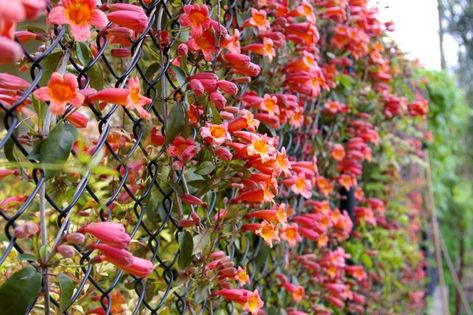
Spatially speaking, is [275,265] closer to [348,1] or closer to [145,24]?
[145,24]

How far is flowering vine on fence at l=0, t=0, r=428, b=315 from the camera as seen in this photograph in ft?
2.55

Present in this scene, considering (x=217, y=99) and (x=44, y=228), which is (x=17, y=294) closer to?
(x=44, y=228)

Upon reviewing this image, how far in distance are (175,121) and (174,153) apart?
0.06m

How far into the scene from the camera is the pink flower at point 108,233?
808mm

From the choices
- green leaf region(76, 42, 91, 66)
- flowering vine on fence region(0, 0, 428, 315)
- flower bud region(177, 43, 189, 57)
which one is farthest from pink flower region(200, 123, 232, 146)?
green leaf region(76, 42, 91, 66)

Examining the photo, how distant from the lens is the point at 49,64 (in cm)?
85

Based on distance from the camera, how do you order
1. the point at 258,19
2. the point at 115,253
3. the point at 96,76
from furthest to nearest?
the point at 258,19
the point at 96,76
the point at 115,253

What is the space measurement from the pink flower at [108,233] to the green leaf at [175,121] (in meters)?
0.29

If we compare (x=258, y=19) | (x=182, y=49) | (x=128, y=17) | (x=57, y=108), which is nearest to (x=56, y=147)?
(x=57, y=108)

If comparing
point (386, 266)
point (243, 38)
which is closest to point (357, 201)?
point (386, 266)

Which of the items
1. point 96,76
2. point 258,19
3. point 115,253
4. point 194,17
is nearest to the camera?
point 115,253

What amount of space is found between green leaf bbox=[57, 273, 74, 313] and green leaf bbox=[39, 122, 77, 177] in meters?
0.16

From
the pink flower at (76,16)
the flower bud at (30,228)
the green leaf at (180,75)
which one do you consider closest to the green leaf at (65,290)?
the flower bud at (30,228)

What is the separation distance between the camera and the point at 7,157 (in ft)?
2.73
